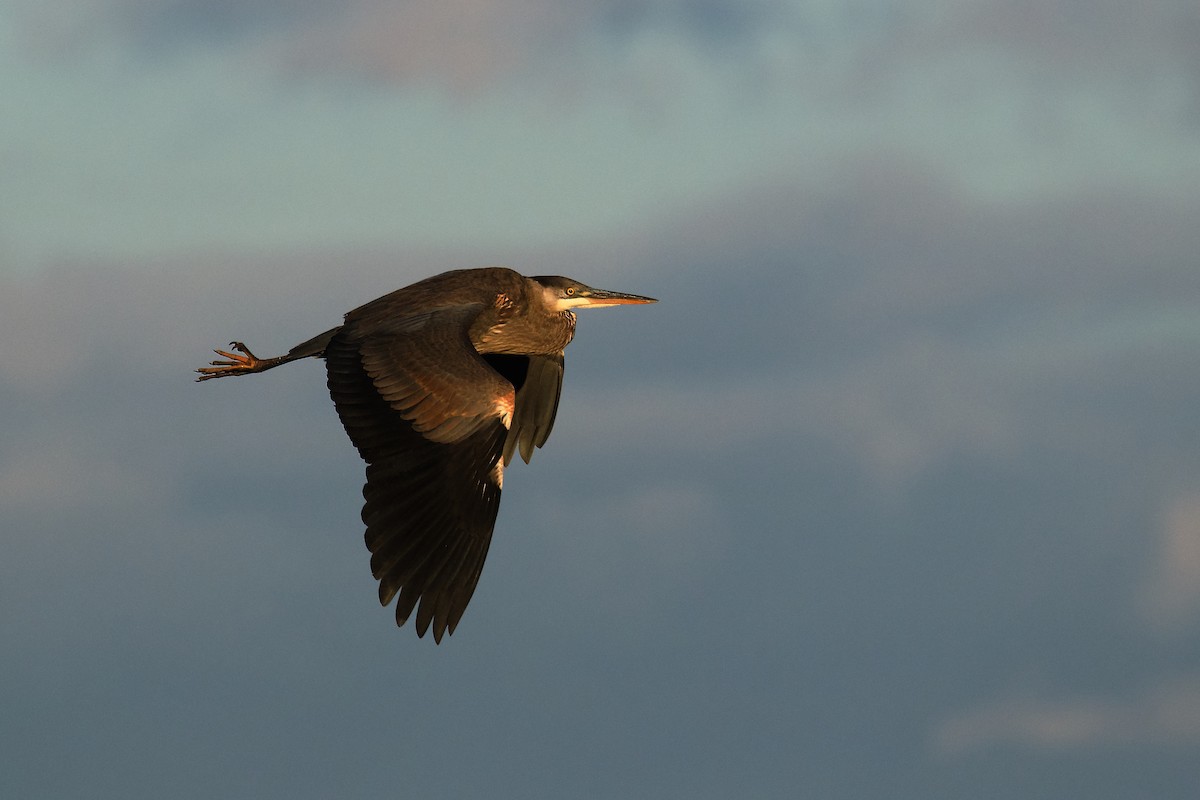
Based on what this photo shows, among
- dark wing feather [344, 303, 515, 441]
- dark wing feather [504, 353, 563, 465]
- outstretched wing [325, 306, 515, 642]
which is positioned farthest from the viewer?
dark wing feather [504, 353, 563, 465]

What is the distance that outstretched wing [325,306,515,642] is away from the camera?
12.2m

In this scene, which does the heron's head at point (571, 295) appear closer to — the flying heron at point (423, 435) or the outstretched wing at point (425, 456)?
the flying heron at point (423, 435)

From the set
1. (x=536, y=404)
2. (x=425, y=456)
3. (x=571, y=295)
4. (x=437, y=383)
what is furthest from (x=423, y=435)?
(x=571, y=295)

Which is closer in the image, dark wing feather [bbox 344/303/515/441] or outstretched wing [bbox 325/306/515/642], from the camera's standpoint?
outstretched wing [bbox 325/306/515/642]

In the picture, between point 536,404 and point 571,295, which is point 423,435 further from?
point 571,295

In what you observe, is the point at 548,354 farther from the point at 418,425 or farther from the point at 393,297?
the point at 418,425

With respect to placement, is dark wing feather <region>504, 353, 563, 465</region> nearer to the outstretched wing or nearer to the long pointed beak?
the long pointed beak

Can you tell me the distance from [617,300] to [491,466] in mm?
3564

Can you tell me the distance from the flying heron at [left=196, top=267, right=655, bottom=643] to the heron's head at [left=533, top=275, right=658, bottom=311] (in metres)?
1.32

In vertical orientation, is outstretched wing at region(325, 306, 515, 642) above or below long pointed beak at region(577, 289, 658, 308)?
below

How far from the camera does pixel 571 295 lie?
1556 cm

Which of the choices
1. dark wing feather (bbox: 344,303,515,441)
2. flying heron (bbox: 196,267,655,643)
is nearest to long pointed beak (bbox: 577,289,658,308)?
flying heron (bbox: 196,267,655,643)

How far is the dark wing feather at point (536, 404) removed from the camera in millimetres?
15102

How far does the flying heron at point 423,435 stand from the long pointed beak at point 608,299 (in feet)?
5.72
